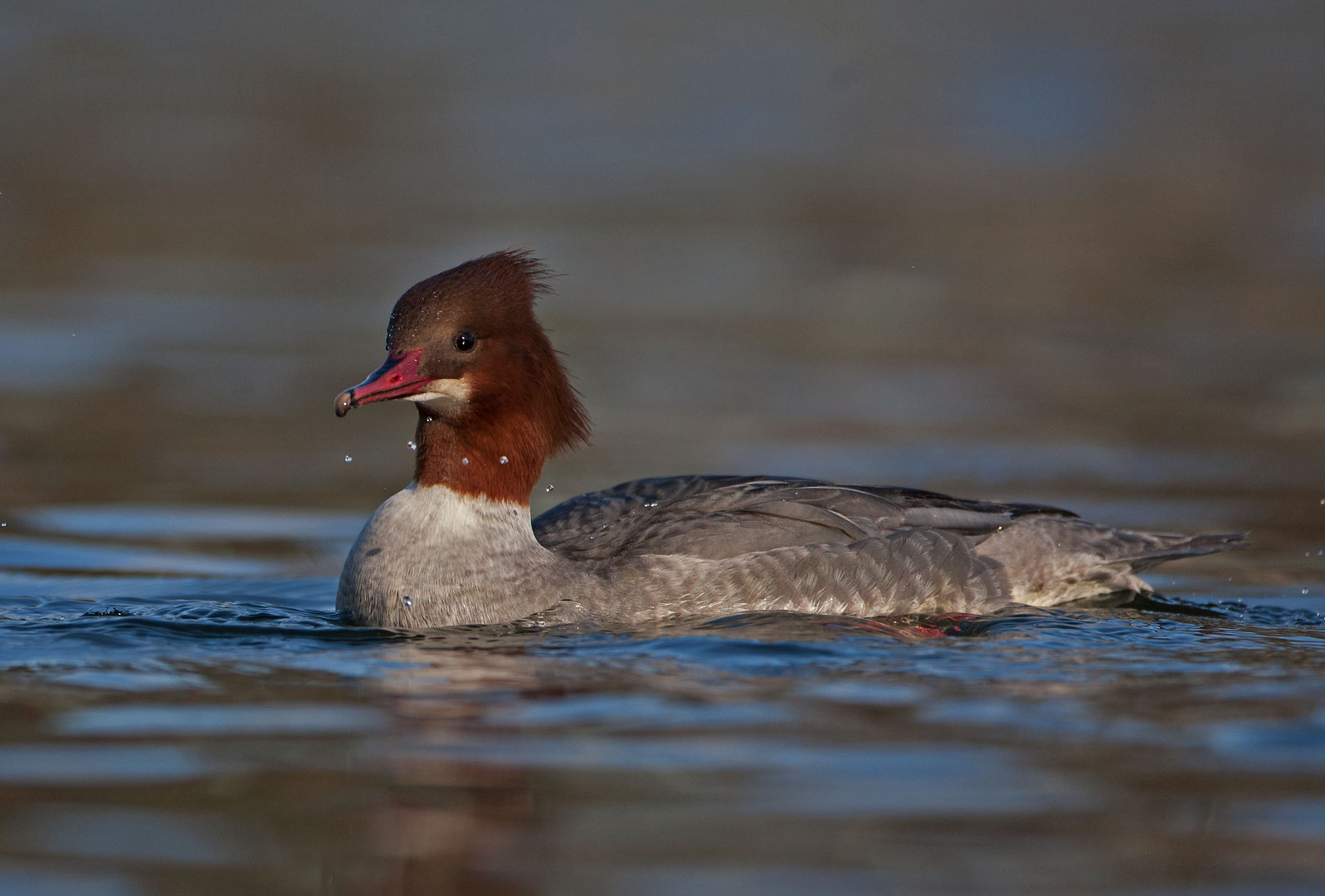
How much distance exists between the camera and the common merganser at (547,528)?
7.44 metres

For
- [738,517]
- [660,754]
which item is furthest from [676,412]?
[660,754]

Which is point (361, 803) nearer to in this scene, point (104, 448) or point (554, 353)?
point (554, 353)

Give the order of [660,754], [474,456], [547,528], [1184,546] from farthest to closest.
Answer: [1184,546] < [547,528] < [474,456] < [660,754]

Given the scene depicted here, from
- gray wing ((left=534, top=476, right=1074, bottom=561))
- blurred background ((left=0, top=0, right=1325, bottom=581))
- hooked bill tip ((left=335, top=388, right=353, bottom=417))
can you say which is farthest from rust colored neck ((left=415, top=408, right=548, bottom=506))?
blurred background ((left=0, top=0, right=1325, bottom=581))

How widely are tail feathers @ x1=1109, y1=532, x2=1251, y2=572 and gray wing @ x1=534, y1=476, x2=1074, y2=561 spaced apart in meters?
0.68

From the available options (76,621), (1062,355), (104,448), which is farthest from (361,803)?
(1062,355)

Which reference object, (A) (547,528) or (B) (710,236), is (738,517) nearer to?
(A) (547,528)

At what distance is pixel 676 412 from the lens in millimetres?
12164

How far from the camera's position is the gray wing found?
7.73 m

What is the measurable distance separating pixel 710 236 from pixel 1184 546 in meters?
10.3

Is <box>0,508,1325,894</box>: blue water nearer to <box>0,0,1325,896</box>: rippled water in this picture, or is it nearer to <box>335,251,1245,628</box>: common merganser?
<box>0,0,1325,896</box>: rippled water

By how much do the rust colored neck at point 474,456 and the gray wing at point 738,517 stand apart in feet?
1.37

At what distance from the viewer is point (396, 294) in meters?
15.0

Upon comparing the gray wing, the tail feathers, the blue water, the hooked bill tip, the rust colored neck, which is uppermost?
the hooked bill tip
